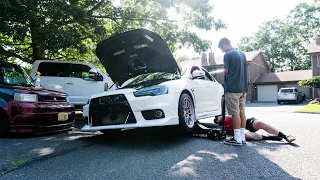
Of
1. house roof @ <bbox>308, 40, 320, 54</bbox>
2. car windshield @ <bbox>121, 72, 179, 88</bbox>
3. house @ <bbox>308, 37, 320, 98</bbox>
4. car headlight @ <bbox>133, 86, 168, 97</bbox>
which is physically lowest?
car headlight @ <bbox>133, 86, 168, 97</bbox>

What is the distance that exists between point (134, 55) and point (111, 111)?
1709 mm

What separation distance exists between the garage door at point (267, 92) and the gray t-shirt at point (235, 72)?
108 ft

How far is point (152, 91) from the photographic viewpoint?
14.8 feet

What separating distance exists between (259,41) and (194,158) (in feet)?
191

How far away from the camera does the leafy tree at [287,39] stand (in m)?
49.0

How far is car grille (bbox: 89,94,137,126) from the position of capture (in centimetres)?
452

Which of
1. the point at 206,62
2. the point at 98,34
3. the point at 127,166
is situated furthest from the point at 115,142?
the point at 206,62

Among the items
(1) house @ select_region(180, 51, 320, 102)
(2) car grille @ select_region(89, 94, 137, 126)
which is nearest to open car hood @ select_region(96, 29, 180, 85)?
(2) car grille @ select_region(89, 94, 137, 126)

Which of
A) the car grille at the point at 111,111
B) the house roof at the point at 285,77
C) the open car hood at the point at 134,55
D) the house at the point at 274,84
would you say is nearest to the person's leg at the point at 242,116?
the open car hood at the point at 134,55

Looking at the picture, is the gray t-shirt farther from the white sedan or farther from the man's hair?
the white sedan

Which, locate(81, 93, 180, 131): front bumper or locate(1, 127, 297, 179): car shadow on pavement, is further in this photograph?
locate(81, 93, 180, 131): front bumper

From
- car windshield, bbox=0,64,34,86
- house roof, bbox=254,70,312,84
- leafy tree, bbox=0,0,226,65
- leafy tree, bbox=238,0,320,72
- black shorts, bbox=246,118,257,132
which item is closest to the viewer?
black shorts, bbox=246,118,257,132

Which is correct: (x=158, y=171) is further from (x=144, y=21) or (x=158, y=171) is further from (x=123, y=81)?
(x=144, y=21)

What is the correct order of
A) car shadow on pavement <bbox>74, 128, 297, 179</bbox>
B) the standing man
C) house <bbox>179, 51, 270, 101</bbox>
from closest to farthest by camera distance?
1. car shadow on pavement <bbox>74, 128, 297, 179</bbox>
2. the standing man
3. house <bbox>179, 51, 270, 101</bbox>
